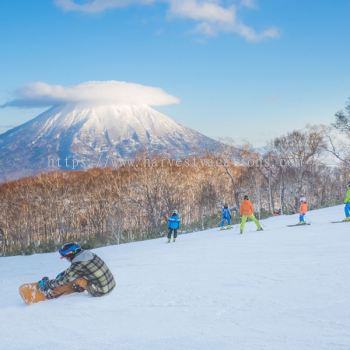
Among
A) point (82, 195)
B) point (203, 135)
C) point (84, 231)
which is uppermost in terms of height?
point (203, 135)

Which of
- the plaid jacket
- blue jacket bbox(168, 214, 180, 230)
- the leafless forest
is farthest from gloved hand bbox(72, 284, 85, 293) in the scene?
the leafless forest

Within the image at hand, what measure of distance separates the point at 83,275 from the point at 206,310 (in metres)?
2.39

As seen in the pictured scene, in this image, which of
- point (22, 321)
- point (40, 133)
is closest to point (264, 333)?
point (22, 321)

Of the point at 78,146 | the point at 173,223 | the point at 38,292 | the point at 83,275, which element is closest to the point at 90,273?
the point at 83,275

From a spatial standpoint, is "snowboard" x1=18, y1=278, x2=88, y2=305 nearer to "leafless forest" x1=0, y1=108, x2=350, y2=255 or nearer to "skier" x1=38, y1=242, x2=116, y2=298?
"skier" x1=38, y1=242, x2=116, y2=298

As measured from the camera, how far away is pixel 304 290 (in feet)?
20.8

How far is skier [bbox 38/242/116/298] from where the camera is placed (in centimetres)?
707

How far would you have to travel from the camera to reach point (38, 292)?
24.0ft

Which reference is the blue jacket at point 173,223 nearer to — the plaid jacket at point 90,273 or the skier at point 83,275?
the skier at point 83,275

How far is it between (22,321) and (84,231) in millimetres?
50257

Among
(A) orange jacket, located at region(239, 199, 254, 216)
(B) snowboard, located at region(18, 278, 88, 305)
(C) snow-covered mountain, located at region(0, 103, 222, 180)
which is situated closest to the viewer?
(B) snowboard, located at region(18, 278, 88, 305)

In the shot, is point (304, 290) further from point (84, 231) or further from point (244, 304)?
point (84, 231)

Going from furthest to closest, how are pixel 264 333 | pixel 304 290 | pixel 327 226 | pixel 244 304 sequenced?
pixel 327 226 → pixel 304 290 → pixel 244 304 → pixel 264 333

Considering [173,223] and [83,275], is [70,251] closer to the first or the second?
[83,275]
